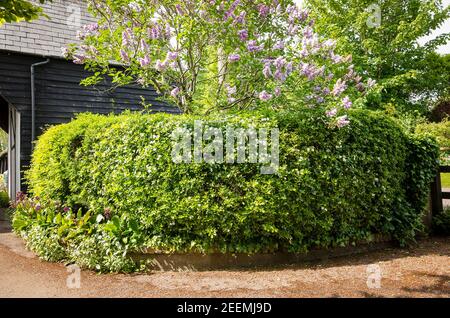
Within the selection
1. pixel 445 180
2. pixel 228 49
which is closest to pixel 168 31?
pixel 228 49

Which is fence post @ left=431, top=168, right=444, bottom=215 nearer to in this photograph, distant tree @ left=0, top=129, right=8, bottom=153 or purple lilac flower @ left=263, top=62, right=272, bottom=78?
purple lilac flower @ left=263, top=62, right=272, bottom=78

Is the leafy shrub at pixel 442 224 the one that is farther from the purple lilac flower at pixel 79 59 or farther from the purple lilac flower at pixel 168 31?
the purple lilac flower at pixel 79 59

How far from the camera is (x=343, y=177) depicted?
20.1 feet

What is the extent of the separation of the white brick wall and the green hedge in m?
6.57

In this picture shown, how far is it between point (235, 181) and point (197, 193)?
0.58m

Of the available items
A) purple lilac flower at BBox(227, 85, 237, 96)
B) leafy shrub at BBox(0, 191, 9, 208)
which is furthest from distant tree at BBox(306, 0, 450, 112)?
leafy shrub at BBox(0, 191, 9, 208)

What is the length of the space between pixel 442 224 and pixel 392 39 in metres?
12.2

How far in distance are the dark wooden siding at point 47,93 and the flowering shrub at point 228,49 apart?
4.15 m

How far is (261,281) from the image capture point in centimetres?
509

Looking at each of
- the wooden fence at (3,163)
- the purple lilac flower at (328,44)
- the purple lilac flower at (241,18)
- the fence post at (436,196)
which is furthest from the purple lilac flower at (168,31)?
the wooden fence at (3,163)

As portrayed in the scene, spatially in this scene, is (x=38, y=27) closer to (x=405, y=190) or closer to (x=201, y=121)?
(x=201, y=121)

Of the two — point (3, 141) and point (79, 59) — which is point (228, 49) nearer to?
point (79, 59)

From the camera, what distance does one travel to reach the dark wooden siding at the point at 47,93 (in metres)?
11.5

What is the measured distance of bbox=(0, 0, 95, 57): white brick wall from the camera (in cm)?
1168
